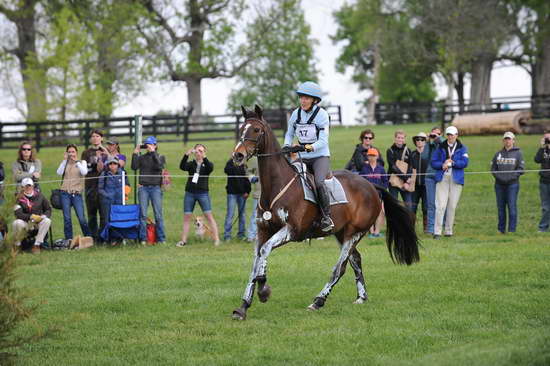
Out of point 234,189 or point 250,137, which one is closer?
point 250,137

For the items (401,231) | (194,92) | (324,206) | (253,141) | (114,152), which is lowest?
(401,231)

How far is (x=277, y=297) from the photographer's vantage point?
35.1ft

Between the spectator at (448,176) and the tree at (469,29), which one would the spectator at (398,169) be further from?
the tree at (469,29)

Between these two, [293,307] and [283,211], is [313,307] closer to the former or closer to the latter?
[293,307]

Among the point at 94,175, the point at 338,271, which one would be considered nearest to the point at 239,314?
the point at 338,271

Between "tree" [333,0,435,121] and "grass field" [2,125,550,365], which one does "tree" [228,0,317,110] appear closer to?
"tree" [333,0,435,121]

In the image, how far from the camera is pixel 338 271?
10.4 m

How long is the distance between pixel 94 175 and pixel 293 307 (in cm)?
858

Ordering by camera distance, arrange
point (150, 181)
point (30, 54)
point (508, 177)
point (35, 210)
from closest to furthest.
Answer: point (35, 210) < point (508, 177) < point (150, 181) < point (30, 54)

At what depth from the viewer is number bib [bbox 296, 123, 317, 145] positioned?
396 inches

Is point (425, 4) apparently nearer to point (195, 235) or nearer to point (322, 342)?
point (195, 235)

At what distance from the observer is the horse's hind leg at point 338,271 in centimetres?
995

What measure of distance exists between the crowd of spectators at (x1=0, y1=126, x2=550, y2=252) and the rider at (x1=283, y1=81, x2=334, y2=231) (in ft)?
21.1

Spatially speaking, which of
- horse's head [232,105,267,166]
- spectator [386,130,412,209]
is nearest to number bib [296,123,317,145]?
horse's head [232,105,267,166]
